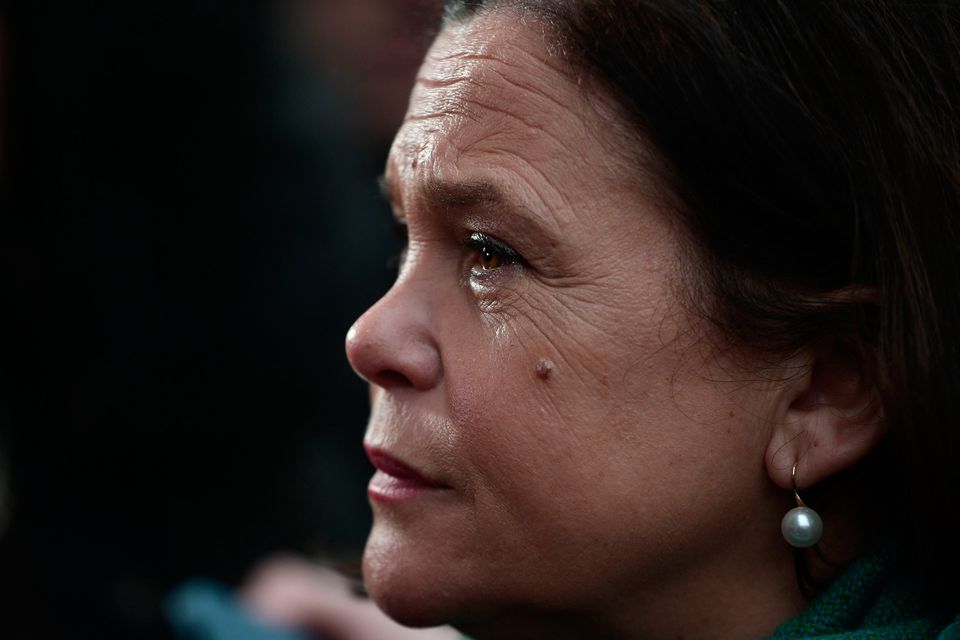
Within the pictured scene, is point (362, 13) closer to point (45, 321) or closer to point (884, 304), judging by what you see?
point (45, 321)

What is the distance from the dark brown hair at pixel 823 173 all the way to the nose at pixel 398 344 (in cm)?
39

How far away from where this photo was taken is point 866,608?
175 cm

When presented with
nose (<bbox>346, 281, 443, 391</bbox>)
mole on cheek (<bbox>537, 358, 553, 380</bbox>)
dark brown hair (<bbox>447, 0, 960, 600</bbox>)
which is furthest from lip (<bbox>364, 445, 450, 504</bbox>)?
dark brown hair (<bbox>447, 0, 960, 600</bbox>)

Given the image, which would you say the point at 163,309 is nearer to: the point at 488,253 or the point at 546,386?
the point at 488,253

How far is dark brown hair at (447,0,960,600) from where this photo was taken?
1.62 m

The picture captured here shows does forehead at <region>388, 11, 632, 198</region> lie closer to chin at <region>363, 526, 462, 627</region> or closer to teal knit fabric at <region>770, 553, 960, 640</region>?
chin at <region>363, 526, 462, 627</region>

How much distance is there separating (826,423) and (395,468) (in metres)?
0.61

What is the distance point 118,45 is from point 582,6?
7.57 ft

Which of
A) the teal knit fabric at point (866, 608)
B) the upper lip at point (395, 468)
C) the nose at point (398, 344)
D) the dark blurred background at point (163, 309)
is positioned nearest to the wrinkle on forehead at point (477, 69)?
the nose at point (398, 344)

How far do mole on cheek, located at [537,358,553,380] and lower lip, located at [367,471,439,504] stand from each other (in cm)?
23

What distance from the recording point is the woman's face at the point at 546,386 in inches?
65.8

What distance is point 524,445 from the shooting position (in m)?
1.69

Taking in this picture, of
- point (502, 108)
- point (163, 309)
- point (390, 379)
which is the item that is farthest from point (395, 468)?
point (163, 309)

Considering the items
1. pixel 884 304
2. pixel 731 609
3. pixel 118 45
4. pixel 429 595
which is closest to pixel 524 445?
pixel 429 595
